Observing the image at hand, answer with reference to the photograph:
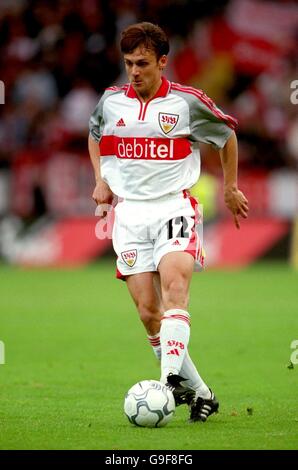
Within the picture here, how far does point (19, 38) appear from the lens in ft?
75.2

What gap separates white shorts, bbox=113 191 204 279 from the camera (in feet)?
24.7

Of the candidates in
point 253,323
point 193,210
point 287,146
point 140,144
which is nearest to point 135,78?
point 140,144

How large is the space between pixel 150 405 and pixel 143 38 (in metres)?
2.25

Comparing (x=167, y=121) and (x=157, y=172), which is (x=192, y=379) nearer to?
(x=157, y=172)

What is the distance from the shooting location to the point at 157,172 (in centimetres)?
761

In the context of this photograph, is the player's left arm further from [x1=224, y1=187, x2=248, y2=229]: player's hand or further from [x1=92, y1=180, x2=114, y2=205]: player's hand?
[x1=92, y1=180, x2=114, y2=205]: player's hand

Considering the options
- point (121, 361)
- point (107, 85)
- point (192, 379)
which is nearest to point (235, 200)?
point (192, 379)

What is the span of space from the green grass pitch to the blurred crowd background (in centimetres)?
177

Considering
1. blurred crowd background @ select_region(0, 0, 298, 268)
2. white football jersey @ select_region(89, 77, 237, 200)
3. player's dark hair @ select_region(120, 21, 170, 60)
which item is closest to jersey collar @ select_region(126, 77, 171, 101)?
white football jersey @ select_region(89, 77, 237, 200)

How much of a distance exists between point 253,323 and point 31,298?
384cm

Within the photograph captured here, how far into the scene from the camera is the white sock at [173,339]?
A: 7215 mm

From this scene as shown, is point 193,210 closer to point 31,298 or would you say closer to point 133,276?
point 133,276

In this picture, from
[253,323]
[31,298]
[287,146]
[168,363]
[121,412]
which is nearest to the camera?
[168,363]

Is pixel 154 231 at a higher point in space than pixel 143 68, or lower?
lower
